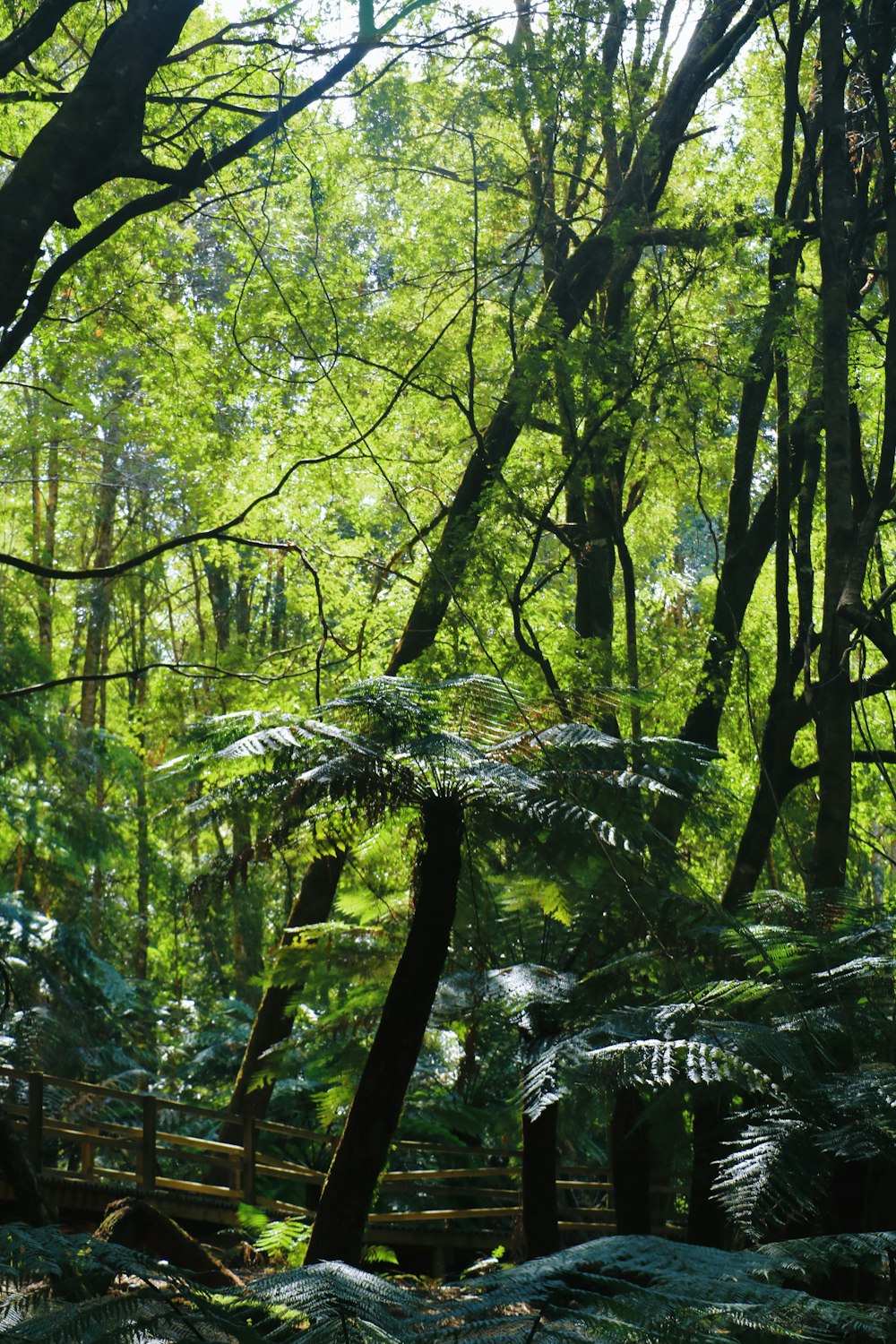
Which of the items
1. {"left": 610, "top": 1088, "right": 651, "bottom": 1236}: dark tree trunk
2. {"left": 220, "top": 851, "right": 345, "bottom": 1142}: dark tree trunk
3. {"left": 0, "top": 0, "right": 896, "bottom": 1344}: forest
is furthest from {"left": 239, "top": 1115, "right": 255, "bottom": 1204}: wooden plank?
{"left": 610, "top": 1088, "right": 651, "bottom": 1236}: dark tree trunk

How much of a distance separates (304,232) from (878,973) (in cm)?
1019

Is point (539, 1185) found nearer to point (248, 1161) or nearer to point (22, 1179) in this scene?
point (22, 1179)

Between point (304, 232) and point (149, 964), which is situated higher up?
point (304, 232)

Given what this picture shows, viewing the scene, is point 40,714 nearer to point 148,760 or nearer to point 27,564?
point 148,760

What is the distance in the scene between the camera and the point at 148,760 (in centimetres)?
1867

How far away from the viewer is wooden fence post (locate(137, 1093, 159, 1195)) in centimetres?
841

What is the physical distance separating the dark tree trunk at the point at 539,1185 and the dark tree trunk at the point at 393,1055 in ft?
3.13

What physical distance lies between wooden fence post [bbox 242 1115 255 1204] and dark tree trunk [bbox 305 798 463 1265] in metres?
4.98

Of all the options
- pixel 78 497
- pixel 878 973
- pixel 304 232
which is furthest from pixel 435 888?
pixel 78 497

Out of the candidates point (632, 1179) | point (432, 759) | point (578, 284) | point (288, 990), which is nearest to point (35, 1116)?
point (288, 990)

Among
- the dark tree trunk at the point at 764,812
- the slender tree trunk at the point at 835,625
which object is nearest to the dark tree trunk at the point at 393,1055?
the slender tree trunk at the point at 835,625

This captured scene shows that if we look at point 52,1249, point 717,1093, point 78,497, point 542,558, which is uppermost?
point 78,497

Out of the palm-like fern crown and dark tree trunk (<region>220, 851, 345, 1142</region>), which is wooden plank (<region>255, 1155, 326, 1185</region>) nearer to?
dark tree trunk (<region>220, 851, 345, 1142</region>)

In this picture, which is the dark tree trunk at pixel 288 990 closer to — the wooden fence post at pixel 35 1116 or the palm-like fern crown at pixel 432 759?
the wooden fence post at pixel 35 1116
